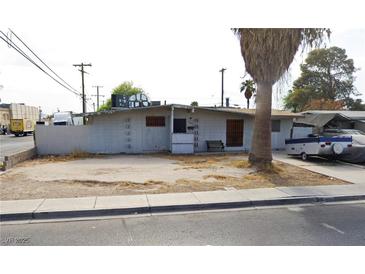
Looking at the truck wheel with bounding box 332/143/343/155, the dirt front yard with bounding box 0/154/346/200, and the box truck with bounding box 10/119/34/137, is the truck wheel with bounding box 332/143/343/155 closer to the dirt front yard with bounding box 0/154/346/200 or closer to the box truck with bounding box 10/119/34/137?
the dirt front yard with bounding box 0/154/346/200

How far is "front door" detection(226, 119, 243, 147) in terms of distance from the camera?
17.8 meters

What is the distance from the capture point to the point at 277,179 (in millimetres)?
8953

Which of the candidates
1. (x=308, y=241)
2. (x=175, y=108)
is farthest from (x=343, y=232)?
(x=175, y=108)

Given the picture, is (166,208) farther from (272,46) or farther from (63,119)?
(63,119)

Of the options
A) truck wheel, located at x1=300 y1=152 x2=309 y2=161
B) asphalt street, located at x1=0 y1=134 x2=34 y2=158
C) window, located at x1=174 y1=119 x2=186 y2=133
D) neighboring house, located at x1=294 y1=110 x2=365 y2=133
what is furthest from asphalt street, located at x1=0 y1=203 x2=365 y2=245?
neighboring house, located at x1=294 y1=110 x2=365 y2=133

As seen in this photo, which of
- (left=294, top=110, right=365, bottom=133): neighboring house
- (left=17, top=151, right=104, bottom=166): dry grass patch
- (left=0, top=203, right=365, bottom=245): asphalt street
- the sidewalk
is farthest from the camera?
(left=294, top=110, right=365, bottom=133): neighboring house

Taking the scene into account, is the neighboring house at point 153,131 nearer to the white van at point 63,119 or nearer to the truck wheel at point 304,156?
the truck wheel at point 304,156

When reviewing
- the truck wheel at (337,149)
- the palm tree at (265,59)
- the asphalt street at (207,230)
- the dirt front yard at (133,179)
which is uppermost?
the palm tree at (265,59)

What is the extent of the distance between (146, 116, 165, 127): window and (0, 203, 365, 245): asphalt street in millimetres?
11431

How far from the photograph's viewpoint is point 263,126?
35.0 feet

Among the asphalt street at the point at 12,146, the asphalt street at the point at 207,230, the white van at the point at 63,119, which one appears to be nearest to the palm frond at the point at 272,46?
the asphalt street at the point at 207,230

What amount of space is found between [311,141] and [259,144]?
3.94 meters

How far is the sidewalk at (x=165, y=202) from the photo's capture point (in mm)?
5660

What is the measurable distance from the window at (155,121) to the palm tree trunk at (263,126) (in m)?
7.41
